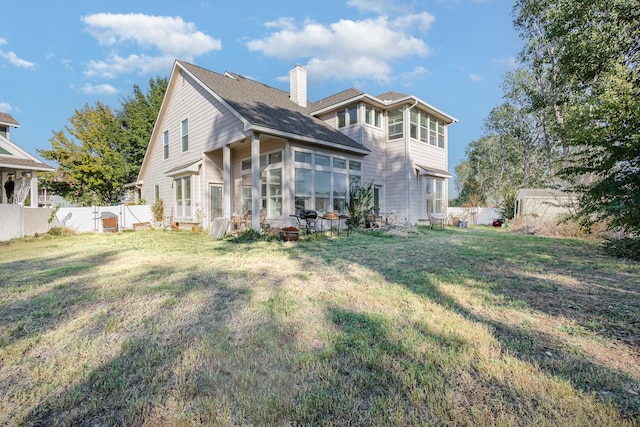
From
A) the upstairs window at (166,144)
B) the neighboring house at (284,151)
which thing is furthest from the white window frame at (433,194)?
the upstairs window at (166,144)

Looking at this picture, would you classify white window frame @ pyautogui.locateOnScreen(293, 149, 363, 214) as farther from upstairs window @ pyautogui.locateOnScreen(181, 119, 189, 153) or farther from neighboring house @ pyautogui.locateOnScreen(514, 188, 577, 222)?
neighboring house @ pyautogui.locateOnScreen(514, 188, 577, 222)

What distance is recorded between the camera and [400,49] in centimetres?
1845

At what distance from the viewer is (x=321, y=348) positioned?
2256 millimetres

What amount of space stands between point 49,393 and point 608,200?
27.9 feet

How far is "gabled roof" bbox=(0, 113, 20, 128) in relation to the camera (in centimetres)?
1320

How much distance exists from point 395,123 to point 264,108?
22.3 feet

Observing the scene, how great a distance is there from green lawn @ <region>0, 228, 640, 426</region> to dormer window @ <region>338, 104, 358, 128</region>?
10.8 meters

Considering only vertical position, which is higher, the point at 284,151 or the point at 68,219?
the point at 284,151

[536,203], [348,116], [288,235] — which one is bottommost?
[288,235]

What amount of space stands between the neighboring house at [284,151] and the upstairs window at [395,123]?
2.0 inches

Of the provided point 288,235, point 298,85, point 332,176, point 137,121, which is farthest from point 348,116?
point 137,121

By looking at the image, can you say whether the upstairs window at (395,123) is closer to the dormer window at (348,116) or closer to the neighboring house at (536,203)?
the dormer window at (348,116)

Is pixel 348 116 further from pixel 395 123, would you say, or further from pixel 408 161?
pixel 408 161

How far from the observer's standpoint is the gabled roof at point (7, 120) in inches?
520
